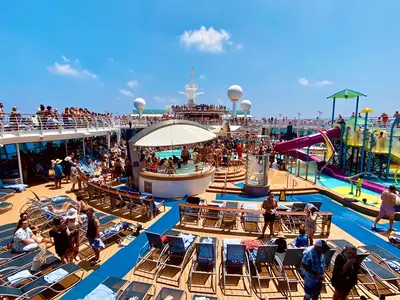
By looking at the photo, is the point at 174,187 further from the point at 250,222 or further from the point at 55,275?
the point at 55,275

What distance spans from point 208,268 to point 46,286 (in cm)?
318

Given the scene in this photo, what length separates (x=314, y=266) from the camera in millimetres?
3721

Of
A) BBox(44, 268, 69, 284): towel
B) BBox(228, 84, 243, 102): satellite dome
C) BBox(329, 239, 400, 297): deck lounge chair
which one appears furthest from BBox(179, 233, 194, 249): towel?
BBox(228, 84, 243, 102): satellite dome

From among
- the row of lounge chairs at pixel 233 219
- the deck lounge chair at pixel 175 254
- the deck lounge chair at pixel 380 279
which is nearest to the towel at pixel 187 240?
the deck lounge chair at pixel 175 254

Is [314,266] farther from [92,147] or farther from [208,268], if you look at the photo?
[92,147]

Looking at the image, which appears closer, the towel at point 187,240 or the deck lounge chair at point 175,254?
the deck lounge chair at point 175,254

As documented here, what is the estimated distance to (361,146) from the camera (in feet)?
53.5

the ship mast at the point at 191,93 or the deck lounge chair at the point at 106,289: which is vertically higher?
the ship mast at the point at 191,93

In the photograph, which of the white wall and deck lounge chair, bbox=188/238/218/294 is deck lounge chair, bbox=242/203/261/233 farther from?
the white wall

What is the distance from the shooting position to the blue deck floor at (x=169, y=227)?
489 cm

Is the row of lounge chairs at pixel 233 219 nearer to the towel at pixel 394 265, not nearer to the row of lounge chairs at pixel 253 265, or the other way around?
the row of lounge chairs at pixel 253 265

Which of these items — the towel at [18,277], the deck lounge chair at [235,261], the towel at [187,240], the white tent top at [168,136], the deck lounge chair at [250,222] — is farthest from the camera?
the white tent top at [168,136]

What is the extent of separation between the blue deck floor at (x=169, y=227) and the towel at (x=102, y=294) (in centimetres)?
78

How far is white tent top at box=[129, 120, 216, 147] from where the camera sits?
402 inches
